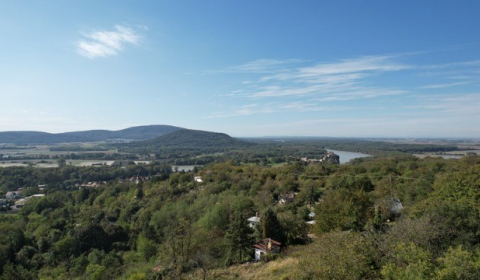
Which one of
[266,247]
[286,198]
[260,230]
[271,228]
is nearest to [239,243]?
[266,247]

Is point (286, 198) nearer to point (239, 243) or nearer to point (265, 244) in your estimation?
point (265, 244)

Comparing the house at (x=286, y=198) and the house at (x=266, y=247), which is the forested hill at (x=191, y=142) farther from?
the house at (x=266, y=247)

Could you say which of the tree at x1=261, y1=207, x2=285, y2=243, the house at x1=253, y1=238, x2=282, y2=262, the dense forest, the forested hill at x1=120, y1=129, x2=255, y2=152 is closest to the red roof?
the house at x1=253, y1=238, x2=282, y2=262

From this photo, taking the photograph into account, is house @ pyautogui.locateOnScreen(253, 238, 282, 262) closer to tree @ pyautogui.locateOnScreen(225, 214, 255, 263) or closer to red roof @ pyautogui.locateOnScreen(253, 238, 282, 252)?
red roof @ pyautogui.locateOnScreen(253, 238, 282, 252)

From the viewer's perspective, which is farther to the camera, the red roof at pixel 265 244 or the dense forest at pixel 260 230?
the red roof at pixel 265 244

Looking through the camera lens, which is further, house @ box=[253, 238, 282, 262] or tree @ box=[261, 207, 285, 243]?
tree @ box=[261, 207, 285, 243]

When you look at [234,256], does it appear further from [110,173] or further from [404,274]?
[110,173]

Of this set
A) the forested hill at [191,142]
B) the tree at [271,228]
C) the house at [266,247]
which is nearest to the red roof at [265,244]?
the house at [266,247]
